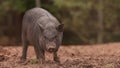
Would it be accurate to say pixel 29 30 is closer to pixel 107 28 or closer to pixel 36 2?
pixel 36 2

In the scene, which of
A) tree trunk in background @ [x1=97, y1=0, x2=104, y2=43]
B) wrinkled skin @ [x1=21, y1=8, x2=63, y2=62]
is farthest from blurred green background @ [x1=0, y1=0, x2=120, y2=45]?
wrinkled skin @ [x1=21, y1=8, x2=63, y2=62]

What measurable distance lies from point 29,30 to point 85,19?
24001 millimetres

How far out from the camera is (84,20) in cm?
3341

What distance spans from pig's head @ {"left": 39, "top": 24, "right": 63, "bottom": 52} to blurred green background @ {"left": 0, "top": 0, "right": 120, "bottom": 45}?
1333 cm

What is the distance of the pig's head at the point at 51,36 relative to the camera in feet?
27.1

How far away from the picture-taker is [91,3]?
1164 inches

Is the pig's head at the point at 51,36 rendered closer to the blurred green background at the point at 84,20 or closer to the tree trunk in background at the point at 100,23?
the blurred green background at the point at 84,20

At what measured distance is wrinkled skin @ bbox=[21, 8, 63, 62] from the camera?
8.41 meters

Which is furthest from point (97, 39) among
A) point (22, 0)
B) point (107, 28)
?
point (22, 0)

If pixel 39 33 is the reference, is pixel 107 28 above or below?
below

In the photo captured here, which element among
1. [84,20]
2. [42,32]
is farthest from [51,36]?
[84,20]

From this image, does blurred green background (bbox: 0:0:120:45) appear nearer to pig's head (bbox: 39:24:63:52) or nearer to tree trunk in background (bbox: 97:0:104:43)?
tree trunk in background (bbox: 97:0:104:43)

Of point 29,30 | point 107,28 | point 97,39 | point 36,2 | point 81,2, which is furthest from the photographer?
point 107,28

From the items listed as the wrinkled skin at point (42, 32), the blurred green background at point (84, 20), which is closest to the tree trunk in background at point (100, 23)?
the blurred green background at point (84, 20)
